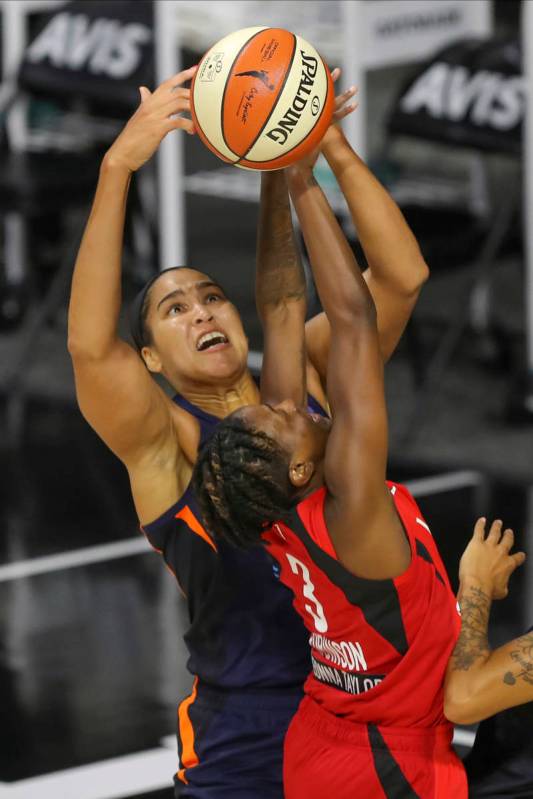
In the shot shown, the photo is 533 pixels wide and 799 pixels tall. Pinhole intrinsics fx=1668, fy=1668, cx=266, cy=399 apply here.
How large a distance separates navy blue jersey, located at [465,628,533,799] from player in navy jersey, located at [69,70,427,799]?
A: 389mm

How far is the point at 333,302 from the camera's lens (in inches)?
118

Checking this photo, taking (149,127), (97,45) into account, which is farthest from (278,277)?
(97,45)

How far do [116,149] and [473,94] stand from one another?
5.15 meters

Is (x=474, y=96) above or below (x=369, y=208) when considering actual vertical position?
below

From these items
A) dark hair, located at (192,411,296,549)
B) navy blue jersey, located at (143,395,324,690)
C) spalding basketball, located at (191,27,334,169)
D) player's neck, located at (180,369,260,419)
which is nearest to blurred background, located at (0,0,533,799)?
navy blue jersey, located at (143,395,324,690)

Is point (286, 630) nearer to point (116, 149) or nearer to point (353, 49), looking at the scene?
point (116, 149)

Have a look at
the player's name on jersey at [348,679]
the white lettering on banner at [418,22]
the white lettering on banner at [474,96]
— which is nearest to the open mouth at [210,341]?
the player's name on jersey at [348,679]

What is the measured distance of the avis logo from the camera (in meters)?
3.29

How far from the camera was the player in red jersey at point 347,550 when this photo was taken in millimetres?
2910

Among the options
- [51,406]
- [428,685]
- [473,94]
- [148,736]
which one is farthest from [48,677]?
[473,94]

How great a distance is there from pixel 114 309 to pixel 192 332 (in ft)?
1.12

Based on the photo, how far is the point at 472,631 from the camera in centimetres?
307

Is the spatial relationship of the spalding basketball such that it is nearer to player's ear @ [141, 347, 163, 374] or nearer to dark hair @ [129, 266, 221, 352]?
dark hair @ [129, 266, 221, 352]

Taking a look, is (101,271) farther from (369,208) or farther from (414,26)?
(414,26)
